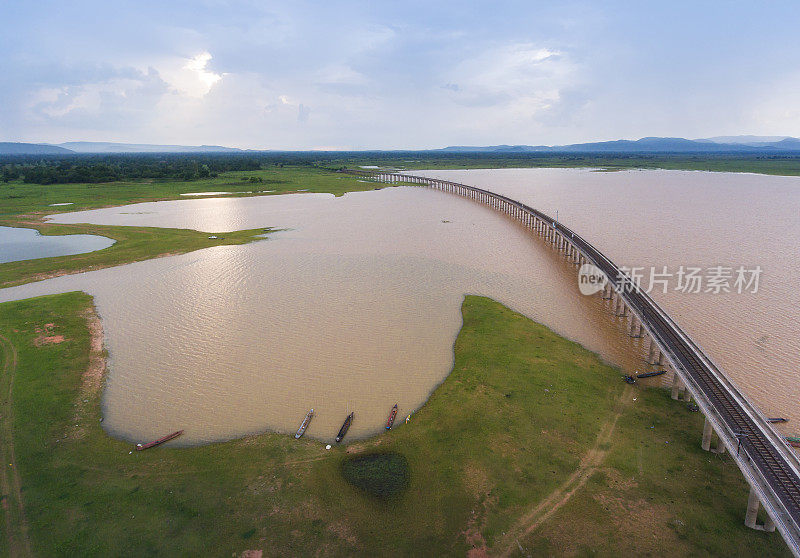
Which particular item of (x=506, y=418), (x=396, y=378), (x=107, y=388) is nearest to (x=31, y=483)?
(x=107, y=388)

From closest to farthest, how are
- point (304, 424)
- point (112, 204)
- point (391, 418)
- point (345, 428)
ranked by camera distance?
point (345, 428)
point (304, 424)
point (391, 418)
point (112, 204)

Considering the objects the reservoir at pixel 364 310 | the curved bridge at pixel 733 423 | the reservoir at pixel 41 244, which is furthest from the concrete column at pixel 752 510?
the reservoir at pixel 41 244

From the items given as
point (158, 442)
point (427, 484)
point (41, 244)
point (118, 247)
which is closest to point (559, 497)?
point (427, 484)

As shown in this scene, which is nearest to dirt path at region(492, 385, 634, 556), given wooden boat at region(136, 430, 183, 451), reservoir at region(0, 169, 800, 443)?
reservoir at region(0, 169, 800, 443)

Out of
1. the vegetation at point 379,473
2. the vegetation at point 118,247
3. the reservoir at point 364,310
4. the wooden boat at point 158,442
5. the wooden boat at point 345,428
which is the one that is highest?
the vegetation at point 118,247

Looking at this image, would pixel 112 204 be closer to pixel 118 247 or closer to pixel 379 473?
pixel 118 247

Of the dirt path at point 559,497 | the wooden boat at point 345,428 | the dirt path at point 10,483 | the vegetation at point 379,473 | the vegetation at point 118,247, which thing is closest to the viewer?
the dirt path at point 559,497

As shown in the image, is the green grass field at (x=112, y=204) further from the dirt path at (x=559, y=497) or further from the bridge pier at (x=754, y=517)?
the bridge pier at (x=754, y=517)

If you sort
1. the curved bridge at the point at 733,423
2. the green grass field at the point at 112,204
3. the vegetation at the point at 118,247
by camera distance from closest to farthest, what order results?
1. the curved bridge at the point at 733,423
2. the vegetation at the point at 118,247
3. the green grass field at the point at 112,204
